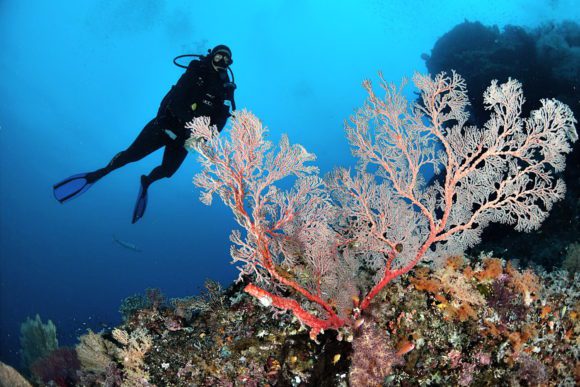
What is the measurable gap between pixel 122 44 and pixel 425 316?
96.9m

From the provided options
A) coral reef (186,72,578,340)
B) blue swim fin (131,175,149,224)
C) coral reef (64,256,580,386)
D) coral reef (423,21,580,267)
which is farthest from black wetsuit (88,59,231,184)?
coral reef (423,21,580,267)

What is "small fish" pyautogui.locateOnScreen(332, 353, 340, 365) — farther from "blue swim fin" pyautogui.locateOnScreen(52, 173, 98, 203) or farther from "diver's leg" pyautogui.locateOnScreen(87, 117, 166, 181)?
"blue swim fin" pyautogui.locateOnScreen(52, 173, 98, 203)

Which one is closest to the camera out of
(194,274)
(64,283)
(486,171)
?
(486,171)

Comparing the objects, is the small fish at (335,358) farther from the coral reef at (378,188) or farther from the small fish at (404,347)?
the small fish at (404,347)

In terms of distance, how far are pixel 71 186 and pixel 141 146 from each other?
1.86 m

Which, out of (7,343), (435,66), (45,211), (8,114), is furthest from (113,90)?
(435,66)

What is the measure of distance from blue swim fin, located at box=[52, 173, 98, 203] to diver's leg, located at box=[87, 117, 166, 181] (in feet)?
0.38

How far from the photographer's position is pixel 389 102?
370 centimetres

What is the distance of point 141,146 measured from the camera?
812cm

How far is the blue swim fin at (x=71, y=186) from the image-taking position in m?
7.46

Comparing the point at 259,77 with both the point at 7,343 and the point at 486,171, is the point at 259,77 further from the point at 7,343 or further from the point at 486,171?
the point at 486,171

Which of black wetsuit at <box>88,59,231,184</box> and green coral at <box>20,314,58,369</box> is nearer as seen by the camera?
black wetsuit at <box>88,59,231,184</box>

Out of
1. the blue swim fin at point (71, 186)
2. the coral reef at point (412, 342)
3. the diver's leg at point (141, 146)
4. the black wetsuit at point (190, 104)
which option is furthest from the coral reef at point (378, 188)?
the blue swim fin at point (71, 186)

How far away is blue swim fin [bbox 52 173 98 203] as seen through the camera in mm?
7461
